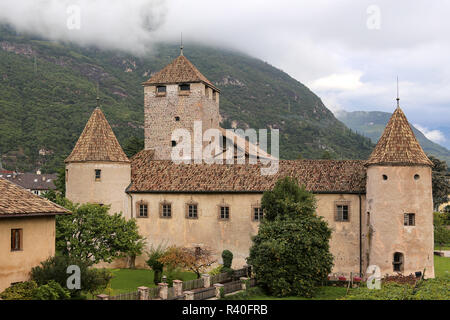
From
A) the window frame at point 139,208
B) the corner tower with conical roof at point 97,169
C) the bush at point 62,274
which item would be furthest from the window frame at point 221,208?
the bush at point 62,274

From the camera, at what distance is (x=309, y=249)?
30.6 metres

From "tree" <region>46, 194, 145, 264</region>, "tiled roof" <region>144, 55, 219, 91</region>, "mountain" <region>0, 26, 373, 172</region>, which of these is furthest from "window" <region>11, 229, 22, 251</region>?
"mountain" <region>0, 26, 373, 172</region>

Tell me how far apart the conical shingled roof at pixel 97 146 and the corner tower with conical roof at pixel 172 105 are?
6.31 meters

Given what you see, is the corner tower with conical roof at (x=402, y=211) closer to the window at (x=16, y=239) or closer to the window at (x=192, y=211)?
the window at (x=192, y=211)

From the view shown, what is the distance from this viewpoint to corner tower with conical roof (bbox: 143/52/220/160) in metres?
45.4

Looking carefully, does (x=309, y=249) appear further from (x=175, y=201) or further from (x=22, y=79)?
(x=22, y=79)

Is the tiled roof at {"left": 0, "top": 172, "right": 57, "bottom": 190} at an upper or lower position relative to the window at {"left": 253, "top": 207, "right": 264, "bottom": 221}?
upper

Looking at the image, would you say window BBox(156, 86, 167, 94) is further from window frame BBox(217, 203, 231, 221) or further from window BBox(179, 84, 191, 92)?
window frame BBox(217, 203, 231, 221)

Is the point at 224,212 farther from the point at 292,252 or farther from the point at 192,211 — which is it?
the point at 292,252

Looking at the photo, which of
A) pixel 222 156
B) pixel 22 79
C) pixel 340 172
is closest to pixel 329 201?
pixel 340 172

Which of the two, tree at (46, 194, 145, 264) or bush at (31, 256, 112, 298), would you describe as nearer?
bush at (31, 256, 112, 298)

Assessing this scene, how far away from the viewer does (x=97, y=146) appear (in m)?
38.7

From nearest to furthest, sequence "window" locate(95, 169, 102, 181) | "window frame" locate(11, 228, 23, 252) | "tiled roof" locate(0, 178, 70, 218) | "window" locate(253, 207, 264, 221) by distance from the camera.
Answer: "tiled roof" locate(0, 178, 70, 218) → "window frame" locate(11, 228, 23, 252) → "window" locate(253, 207, 264, 221) → "window" locate(95, 169, 102, 181)

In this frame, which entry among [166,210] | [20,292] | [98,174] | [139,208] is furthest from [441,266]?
[20,292]
